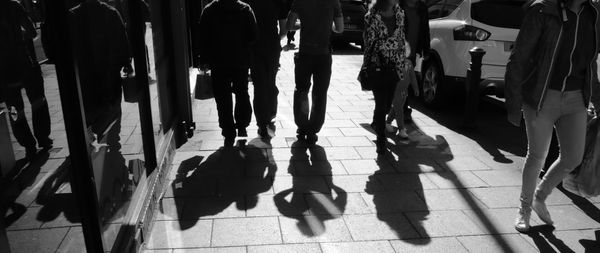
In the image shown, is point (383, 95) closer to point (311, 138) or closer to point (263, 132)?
point (311, 138)

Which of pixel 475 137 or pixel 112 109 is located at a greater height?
pixel 112 109

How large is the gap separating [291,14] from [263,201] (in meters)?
2.15

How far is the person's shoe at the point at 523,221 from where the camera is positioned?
11.6ft

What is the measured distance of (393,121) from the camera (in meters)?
6.68

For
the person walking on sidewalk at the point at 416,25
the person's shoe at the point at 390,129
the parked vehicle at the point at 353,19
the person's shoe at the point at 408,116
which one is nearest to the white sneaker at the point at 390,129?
the person's shoe at the point at 390,129

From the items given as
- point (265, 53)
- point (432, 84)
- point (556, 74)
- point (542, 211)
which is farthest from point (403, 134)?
point (556, 74)

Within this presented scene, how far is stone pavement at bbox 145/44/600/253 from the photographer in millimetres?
3389

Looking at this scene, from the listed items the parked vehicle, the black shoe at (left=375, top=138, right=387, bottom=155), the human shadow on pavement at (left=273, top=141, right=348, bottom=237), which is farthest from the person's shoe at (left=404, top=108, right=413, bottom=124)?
the parked vehicle

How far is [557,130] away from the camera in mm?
3365

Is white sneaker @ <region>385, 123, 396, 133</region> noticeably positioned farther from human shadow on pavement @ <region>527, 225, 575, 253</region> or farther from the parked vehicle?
the parked vehicle

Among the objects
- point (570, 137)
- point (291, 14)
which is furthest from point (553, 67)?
point (291, 14)

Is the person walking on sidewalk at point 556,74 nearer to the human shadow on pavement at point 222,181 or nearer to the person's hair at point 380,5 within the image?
the person's hair at point 380,5

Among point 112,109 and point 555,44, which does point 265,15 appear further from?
point 555,44

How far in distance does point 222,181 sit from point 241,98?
4.02ft
